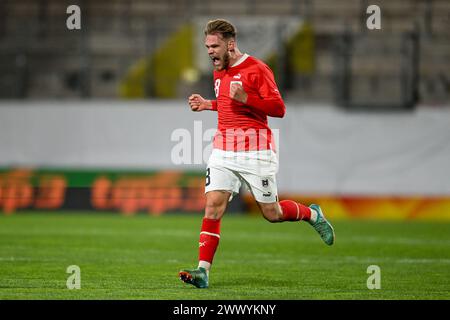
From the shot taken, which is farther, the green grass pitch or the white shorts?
the white shorts

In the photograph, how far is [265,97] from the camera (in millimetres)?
8656

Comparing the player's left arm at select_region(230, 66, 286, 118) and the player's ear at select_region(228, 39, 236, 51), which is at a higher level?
the player's ear at select_region(228, 39, 236, 51)

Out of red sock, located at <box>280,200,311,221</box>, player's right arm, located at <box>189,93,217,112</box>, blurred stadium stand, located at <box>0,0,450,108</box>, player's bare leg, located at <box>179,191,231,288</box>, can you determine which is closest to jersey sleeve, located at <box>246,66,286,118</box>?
player's right arm, located at <box>189,93,217,112</box>

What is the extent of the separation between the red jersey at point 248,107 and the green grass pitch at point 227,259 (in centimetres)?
122

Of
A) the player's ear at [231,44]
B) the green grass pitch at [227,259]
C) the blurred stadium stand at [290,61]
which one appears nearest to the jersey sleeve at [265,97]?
the player's ear at [231,44]

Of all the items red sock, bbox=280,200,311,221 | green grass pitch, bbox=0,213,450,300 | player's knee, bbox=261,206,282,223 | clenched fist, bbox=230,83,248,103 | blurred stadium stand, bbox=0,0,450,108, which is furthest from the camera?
blurred stadium stand, bbox=0,0,450,108

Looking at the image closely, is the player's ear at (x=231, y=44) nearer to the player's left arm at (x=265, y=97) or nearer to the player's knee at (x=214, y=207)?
the player's left arm at (x=265, y=97)

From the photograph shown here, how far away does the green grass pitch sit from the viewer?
827 centimetres

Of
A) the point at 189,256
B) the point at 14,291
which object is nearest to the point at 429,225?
the point at 189,256

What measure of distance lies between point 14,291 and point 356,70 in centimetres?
1278

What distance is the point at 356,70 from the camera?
19.8 metres

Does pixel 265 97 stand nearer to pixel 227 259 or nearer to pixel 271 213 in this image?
pixel 271 213

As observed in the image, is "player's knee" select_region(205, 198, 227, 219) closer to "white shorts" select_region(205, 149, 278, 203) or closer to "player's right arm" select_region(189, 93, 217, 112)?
"white shorts" select_region(205, 149, 278, 203)

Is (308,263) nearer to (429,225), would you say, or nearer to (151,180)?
(429,225)
